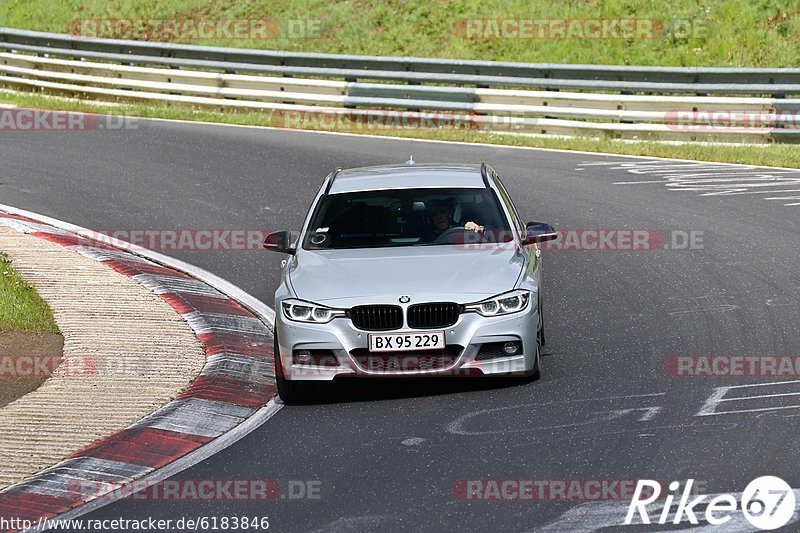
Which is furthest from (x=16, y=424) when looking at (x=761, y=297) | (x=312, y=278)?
(x=761, y=297)

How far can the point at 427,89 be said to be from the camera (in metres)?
23.8

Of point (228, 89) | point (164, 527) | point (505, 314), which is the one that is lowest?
point (164, 527)

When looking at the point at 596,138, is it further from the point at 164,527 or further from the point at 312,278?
the point at 164,527

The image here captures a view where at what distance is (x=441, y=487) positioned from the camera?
700 centimetres

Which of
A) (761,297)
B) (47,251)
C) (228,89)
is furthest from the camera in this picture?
(228,89)

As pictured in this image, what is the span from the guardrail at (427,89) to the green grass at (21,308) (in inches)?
478

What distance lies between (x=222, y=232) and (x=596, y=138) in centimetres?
905

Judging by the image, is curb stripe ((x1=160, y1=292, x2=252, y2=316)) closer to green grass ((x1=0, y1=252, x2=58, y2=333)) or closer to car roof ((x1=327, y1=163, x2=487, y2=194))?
green grass ((x1=0, y1=252, x2=58, y2=333))
